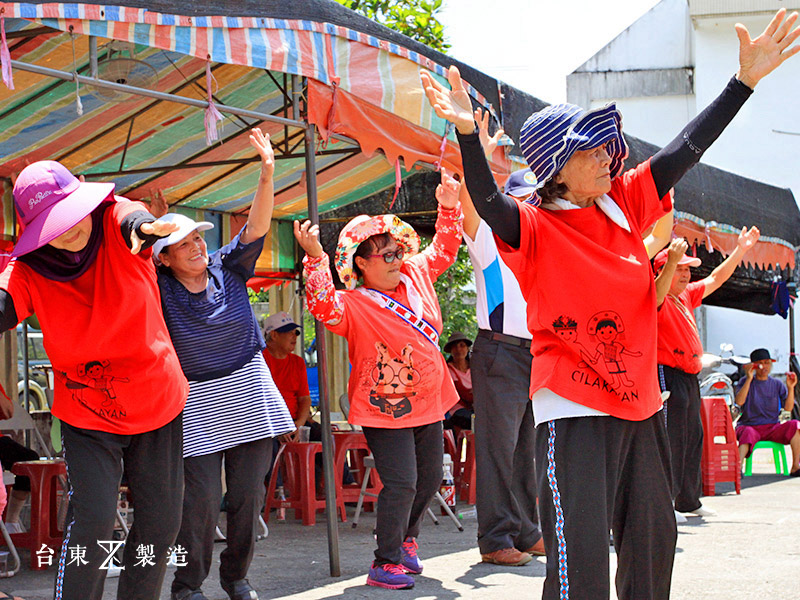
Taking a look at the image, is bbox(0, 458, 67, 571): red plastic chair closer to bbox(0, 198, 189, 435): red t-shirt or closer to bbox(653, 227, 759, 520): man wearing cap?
bbox(0, 198, 189, 435): red t-shirt

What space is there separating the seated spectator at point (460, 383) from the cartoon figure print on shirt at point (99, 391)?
5742 mm

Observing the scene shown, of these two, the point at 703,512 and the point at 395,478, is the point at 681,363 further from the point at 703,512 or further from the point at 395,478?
the point at 395,478

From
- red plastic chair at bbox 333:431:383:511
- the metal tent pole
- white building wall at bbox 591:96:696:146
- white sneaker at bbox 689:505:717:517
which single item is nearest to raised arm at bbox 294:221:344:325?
the metal tent pole

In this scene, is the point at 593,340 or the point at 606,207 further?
the point at 606,207

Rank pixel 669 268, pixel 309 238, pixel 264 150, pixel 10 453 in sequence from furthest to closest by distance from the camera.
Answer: pixel 10 453 < pixel 309 238 < pixel 264 150 < pixel 669 268

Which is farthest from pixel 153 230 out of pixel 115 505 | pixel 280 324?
pixel 280 324

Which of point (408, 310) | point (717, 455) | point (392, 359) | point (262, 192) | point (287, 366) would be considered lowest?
point (717, 455)

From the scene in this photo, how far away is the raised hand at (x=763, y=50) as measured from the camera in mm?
3111

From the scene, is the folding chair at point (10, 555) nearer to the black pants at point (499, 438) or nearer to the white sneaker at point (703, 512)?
the black pants at point (499, 438)

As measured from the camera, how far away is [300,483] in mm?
7910

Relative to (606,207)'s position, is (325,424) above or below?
below

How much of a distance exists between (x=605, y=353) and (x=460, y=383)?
6.63 m

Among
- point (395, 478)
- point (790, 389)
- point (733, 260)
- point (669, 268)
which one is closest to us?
point (669, 268)

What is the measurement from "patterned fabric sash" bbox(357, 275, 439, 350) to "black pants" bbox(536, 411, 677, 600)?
2.30 m
